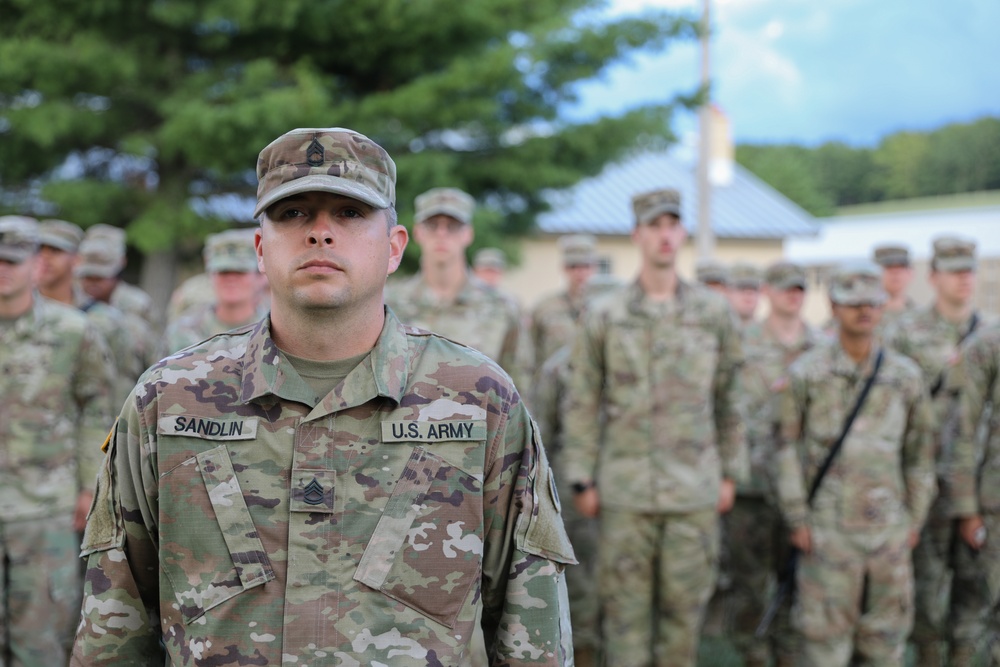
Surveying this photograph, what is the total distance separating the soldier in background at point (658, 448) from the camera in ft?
17.2

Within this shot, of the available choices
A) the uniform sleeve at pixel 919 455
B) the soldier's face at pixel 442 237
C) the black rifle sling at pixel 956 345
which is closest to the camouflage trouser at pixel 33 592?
the soldier's face at pixel 442 237

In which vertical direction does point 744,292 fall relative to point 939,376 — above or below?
above

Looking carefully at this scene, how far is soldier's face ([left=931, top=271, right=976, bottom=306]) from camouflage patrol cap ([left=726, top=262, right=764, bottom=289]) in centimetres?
180

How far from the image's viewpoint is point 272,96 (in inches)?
429

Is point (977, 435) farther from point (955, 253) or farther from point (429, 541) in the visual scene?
point (429, 541)

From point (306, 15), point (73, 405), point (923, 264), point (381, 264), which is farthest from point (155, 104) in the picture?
point (923, 264)

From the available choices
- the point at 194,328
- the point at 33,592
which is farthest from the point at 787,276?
the point at 33,592

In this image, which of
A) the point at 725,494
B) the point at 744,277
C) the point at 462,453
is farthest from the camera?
the point at 744,277

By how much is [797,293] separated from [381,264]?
5.51 m

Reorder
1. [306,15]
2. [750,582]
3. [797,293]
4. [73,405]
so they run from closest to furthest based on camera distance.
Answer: [73,405] < [750,582] < [797,293] < [306,15]

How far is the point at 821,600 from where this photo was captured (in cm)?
509

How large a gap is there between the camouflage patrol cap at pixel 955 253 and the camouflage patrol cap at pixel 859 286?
64.8 inches

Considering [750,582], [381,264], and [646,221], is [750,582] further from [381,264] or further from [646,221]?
[381,264]

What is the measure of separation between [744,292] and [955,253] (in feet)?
6.86
